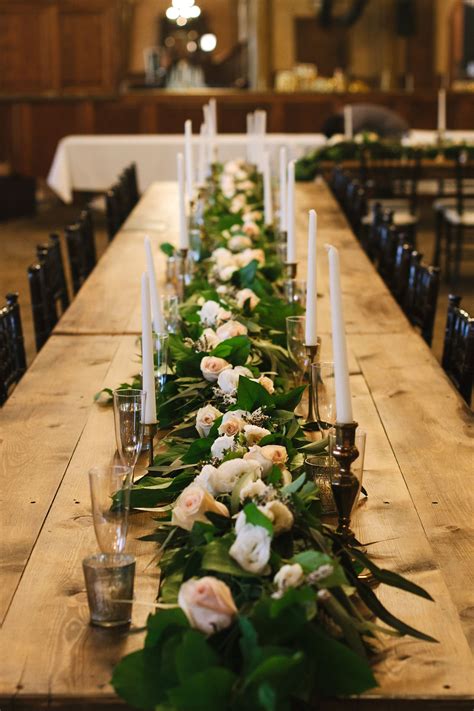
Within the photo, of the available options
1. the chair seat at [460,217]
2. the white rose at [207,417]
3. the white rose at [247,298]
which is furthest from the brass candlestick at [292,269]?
the chair seat at [460,217]

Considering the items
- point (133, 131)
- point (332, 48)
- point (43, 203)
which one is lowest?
point (43, 203)

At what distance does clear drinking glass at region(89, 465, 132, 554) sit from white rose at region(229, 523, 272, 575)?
198mm

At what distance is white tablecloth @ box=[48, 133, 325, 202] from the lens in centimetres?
955

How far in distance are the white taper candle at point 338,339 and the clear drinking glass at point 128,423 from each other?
0.47 metres

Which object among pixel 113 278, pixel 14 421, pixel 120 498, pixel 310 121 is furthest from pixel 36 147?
pixel 120 498

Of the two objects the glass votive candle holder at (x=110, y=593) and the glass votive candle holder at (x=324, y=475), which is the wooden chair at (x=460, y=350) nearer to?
the glass votive candle holder at (x=324, y=475)

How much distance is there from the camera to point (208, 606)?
1196 millimetres

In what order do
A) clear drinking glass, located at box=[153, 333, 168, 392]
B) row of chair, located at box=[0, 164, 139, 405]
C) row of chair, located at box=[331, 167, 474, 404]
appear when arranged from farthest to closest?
row of chair, located at box=[0, 164, 139, 405] < row of chair, located at box=[331, 167, 474, 404] < clear drinking glass, located at box=[153, 333, 168, 392]

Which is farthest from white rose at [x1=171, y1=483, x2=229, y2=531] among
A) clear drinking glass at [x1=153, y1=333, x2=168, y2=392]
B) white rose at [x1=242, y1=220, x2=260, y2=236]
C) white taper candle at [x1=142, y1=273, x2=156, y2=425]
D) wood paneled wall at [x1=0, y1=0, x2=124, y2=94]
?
wood paneled wall at [x1=0, y1=0, x2=124, y2=94]

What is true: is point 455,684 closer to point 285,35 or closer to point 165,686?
point 165,686

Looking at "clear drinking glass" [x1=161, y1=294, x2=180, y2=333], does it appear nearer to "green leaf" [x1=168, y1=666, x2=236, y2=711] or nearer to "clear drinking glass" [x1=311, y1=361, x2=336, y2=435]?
"clear drinking glass" [x1=311, y1=361, x2=336, y2=435]

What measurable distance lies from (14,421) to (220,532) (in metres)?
0.99

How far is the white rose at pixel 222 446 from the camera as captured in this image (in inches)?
64.9

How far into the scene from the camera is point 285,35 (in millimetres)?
16531
